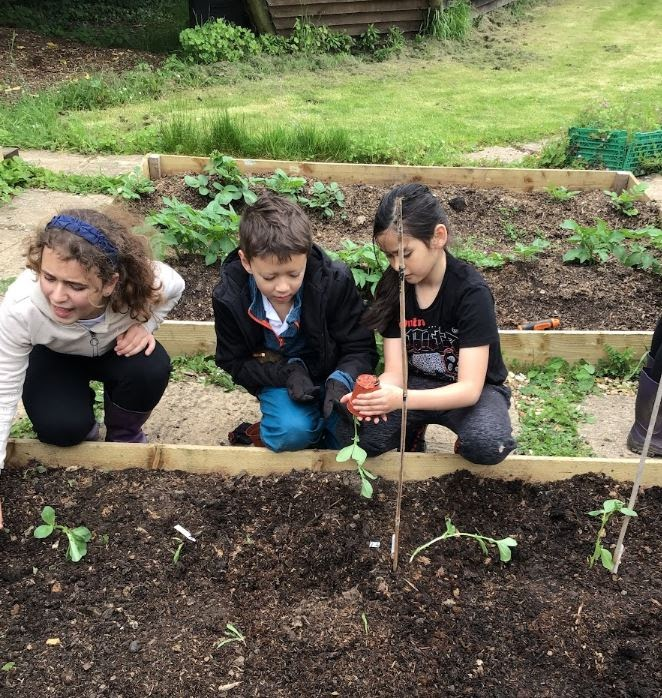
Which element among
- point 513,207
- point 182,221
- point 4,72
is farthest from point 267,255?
point 4,72

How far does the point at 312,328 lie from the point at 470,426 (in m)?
0.70

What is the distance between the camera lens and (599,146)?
247 inches

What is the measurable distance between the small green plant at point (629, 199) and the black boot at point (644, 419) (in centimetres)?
223

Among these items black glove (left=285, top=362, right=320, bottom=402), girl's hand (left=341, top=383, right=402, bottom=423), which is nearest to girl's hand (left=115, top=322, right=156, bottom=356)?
black glove (left=285, top=362, right=320, bottom=402)

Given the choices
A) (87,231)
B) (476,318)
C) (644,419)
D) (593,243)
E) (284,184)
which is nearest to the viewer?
(87,231)

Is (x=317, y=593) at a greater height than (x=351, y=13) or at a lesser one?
lesser

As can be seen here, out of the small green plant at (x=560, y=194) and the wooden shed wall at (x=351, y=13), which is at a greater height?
the wooden shed wall at (x=351, y=13)

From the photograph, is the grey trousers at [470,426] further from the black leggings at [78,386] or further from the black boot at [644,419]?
the black leggings at [78,386]

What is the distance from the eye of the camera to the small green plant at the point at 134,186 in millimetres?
5082

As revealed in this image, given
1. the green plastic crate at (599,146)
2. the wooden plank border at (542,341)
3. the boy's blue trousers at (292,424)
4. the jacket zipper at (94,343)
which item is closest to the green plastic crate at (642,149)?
the green plastic crate at (599,146)

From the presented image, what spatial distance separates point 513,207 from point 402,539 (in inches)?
134

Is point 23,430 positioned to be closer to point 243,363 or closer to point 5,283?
point 243,363

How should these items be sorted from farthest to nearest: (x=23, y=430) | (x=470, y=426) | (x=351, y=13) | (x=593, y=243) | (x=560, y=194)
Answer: (x=351, y=13), (x=560, y=194), (x=593, y=243), (x=23, y=430), (x=470, y=426)

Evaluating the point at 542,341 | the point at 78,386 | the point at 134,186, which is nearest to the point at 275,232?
the point at 78,386
